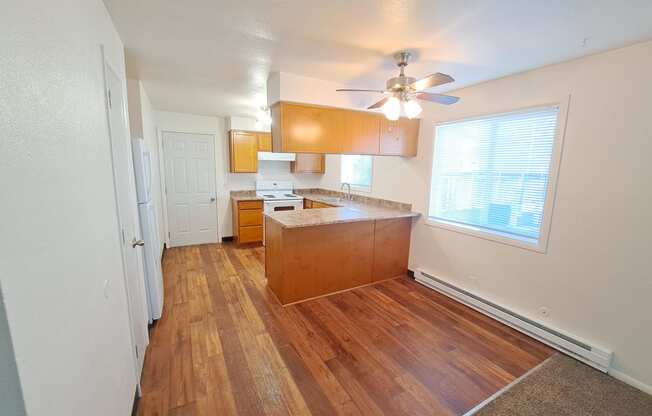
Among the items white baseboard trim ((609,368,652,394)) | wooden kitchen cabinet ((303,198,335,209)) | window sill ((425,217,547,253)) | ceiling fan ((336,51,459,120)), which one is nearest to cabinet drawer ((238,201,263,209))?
wooden kitchen cabinet ((303,198,335,209))

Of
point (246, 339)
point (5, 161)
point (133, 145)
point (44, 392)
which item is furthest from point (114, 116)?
point (246, 339)

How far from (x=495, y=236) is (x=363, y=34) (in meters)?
2.29

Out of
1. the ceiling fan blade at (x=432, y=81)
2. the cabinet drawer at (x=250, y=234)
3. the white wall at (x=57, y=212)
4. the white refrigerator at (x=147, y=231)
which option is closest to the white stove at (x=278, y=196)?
the cabinet drawer at (x=250, y=234)

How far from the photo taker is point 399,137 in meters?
3.45

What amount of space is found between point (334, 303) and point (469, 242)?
5.45 ft

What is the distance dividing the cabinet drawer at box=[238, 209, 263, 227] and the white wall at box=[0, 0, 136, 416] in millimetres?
3467

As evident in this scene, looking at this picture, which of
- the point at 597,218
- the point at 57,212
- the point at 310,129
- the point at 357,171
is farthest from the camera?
the point at 357,171

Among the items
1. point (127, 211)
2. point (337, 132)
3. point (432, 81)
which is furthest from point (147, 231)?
point (432, 81)

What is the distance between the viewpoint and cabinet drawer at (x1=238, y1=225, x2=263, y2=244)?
4.95 meters

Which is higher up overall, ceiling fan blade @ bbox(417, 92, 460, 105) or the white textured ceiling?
the white textured ceiling

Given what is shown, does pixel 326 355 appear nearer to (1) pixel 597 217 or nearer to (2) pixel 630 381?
(2) pixel 630 381

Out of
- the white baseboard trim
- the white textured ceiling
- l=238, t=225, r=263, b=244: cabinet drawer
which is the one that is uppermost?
the white textured ceiling

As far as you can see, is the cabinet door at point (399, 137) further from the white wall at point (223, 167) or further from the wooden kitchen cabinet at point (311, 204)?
the white wall at point (223, 167)

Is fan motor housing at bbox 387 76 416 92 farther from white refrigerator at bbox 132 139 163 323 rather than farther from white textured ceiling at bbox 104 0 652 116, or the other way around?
white refrigerator at bbox 132 139 163 323
